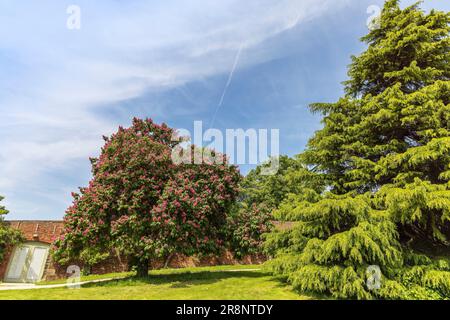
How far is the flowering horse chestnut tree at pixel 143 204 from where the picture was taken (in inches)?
374

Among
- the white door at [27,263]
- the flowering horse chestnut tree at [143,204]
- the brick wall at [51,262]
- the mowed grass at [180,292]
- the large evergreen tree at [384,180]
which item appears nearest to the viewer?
the large evergreen tree at [384,180]

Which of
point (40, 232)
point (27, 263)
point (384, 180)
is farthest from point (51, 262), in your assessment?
point (384, 180)

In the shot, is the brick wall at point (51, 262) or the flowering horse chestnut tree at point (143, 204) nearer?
the flowering horse chestnut tree at point (143, 204)

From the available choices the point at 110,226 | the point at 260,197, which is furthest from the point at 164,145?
the point at 260,197

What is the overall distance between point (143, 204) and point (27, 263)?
10.5 meters

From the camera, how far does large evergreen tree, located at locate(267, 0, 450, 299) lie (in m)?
6.41

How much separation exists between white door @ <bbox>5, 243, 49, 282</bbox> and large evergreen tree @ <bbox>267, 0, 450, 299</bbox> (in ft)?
46.5

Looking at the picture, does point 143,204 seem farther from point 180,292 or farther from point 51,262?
point 51,262

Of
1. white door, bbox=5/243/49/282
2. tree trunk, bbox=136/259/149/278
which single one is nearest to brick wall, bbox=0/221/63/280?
white door, bbox=5/243/49/282

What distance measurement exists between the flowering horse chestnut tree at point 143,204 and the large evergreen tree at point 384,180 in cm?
326

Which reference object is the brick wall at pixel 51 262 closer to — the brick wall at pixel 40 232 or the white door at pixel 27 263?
the brick wall at pixel 40 232

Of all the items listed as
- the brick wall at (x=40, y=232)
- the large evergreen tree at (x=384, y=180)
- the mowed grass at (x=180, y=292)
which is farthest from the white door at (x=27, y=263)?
the large evergreen tree at (x=384, y=180)

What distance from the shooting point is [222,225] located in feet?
40.1
